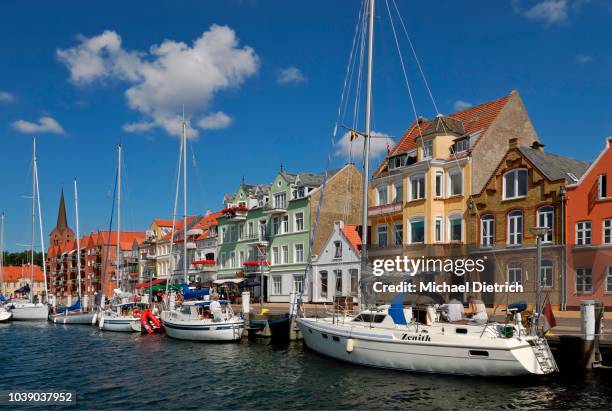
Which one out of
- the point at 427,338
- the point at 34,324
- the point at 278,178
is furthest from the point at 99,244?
→ the point at 427,338

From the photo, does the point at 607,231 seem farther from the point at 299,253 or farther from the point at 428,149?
the point at 299,253

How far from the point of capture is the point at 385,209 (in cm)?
5428

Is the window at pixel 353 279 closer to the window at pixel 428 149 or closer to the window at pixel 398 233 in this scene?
the window at pixel 398 233

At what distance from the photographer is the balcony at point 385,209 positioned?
174 feet

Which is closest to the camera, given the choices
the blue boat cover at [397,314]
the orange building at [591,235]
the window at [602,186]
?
the blue boat cover at [397,314]

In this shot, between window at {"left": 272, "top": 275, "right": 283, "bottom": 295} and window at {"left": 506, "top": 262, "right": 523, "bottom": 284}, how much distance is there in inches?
1116

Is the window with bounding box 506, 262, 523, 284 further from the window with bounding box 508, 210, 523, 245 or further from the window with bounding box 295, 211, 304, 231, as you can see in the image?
the window with bounding box 295, 211, 304, 231

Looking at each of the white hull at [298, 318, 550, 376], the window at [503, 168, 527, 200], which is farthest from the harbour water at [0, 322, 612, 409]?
the window at [503, 168, 527, 200]

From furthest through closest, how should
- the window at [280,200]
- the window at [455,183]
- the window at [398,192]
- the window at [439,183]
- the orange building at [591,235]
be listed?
the window at [280,200]
the window at [398,192]
the window at [439,183]
the window at [455,183]
the orange building at [591,235]

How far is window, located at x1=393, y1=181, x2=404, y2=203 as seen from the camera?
53.6 metres

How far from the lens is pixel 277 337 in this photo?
39.3 meters

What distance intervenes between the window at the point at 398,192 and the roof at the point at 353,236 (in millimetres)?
5300

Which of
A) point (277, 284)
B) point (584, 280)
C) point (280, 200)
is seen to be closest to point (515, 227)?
point (584, 280)

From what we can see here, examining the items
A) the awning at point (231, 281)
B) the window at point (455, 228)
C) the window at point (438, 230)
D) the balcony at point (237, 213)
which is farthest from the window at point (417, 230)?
the balcony at point (237, 213)
